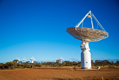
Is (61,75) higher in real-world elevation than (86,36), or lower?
lower

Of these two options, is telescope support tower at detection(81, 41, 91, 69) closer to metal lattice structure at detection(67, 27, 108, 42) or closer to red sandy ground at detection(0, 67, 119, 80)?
metal lattice structure at detection(67, 27, 108, 42)

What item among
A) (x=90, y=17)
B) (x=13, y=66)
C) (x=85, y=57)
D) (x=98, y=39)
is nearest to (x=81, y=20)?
(x=90, y=17)

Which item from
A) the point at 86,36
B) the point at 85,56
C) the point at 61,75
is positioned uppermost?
the point at 86,36

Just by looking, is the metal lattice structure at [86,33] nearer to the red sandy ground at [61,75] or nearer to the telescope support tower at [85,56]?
the telescope support tower at [85,56]

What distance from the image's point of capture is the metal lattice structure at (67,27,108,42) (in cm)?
2836

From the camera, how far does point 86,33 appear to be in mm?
29422

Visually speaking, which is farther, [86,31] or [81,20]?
[81,20]

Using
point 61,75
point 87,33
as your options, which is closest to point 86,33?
point 87,33

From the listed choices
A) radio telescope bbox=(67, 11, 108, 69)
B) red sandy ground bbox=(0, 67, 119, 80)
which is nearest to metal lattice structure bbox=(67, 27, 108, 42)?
radio telescope bbox=(67, 11, 108, 69)

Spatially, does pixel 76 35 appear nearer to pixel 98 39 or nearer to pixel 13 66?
pixel 98 39

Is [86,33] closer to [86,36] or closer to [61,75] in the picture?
[86,36]

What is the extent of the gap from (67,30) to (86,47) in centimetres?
708

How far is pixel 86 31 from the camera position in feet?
94.0

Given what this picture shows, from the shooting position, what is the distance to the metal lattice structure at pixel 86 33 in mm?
28359
